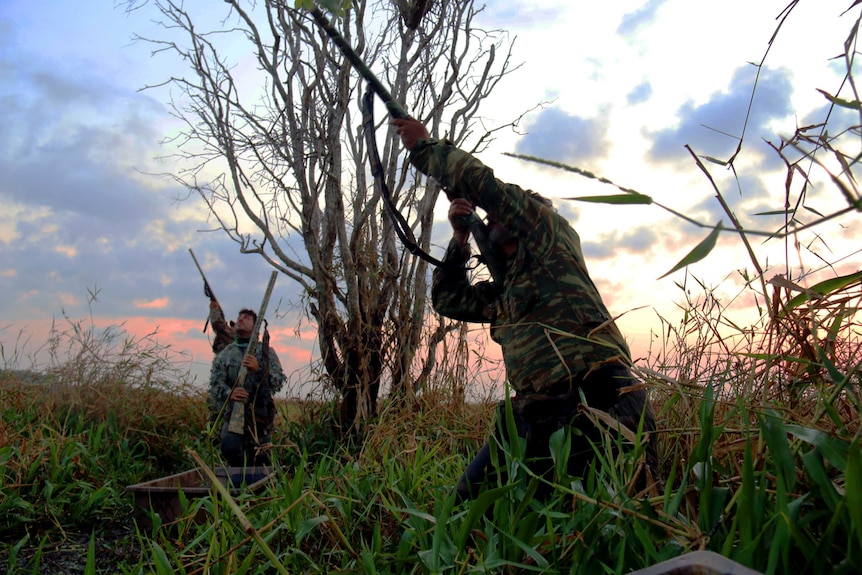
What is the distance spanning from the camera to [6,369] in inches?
301

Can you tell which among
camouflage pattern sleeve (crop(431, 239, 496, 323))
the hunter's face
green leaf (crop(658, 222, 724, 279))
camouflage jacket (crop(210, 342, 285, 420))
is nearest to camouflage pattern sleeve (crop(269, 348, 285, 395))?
camouflage jacket (crop(210, 342, 285, 420))

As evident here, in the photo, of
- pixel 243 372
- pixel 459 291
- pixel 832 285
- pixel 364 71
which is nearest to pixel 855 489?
pixel 832 285

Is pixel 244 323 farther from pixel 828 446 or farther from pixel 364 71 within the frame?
pixel 828 446

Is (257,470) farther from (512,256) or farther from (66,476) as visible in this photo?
(512,256)

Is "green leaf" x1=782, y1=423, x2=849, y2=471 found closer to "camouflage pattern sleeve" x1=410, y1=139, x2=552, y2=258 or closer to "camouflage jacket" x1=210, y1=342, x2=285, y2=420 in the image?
"camouflage pattern sleeve" x1=410, y1=139, x2=552, y2=258

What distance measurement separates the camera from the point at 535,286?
2.69 metres

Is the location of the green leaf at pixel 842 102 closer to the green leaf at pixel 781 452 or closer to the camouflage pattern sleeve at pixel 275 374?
the green leaf at pixel 781 452

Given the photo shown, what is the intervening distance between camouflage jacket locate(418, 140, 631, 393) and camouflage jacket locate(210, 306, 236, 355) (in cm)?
640

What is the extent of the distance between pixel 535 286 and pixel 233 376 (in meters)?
5.35

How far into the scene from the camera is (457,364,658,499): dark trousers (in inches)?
92.0

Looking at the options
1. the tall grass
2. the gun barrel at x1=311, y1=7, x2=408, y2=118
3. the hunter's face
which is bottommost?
the tall grass

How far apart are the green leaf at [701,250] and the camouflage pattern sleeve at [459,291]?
2608mm

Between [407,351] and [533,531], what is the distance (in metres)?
5.12

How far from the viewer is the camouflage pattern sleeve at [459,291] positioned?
3.44m
